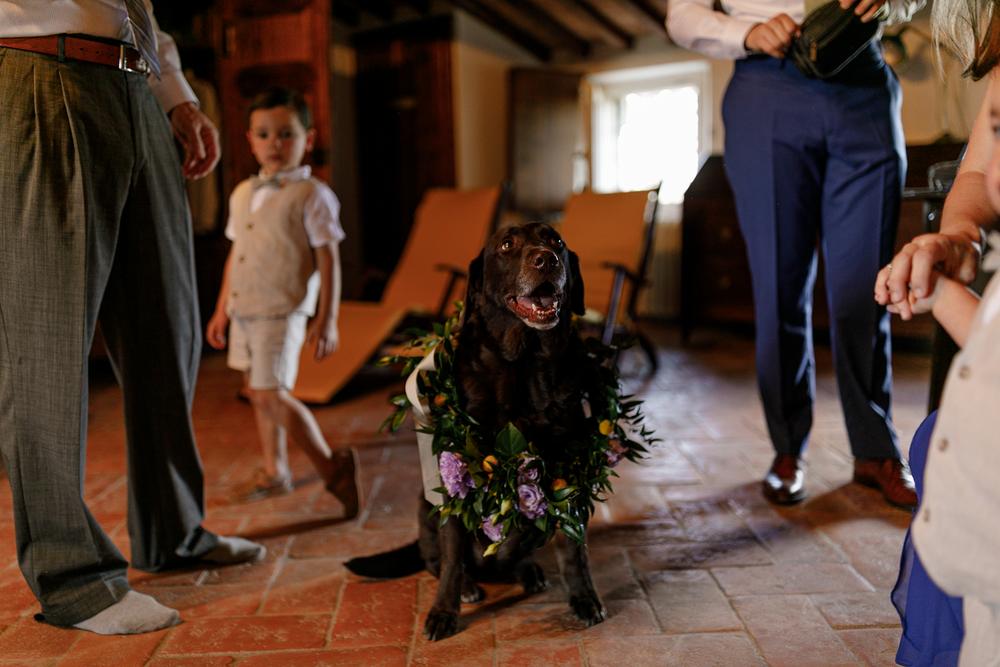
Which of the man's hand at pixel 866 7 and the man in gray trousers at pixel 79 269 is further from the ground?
the man's hand at pixel 866 7

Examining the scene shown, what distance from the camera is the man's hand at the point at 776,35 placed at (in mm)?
1911

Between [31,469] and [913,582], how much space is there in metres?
1.50

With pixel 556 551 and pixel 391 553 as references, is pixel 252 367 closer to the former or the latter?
pixel 391 553

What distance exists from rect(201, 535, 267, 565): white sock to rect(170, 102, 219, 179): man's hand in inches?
35.6

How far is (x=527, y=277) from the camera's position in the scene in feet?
4.69

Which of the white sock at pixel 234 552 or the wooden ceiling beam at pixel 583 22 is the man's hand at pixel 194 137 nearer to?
the white sock at pixel 234 552

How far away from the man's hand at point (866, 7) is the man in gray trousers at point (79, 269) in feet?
5.25

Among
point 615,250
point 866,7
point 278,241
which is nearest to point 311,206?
point 278,241

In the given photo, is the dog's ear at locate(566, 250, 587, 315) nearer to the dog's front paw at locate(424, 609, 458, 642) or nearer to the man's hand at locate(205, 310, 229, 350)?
the dog's front paw at locate(424, 609, 458, 642)

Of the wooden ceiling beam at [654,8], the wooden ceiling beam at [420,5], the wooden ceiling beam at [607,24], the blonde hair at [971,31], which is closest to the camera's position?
the blonde hair at [971,31]

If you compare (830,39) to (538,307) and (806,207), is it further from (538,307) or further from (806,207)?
(538,307)

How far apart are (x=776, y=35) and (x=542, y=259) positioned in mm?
999

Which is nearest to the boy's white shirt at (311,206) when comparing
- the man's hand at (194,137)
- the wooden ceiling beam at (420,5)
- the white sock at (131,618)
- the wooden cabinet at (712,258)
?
the man's hand at (194,137)

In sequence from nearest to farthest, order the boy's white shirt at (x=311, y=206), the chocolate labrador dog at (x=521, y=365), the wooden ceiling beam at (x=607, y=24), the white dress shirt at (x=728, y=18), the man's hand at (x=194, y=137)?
the chocolate labrador dog at (x=521, y=365) < the man's hand at (x=194, y=137) < the white dress shirt at (x=728, y=18) < the boy's white shirt at (x=311, y=206) < the wooden ceiling beam at (x=607, y=24)
